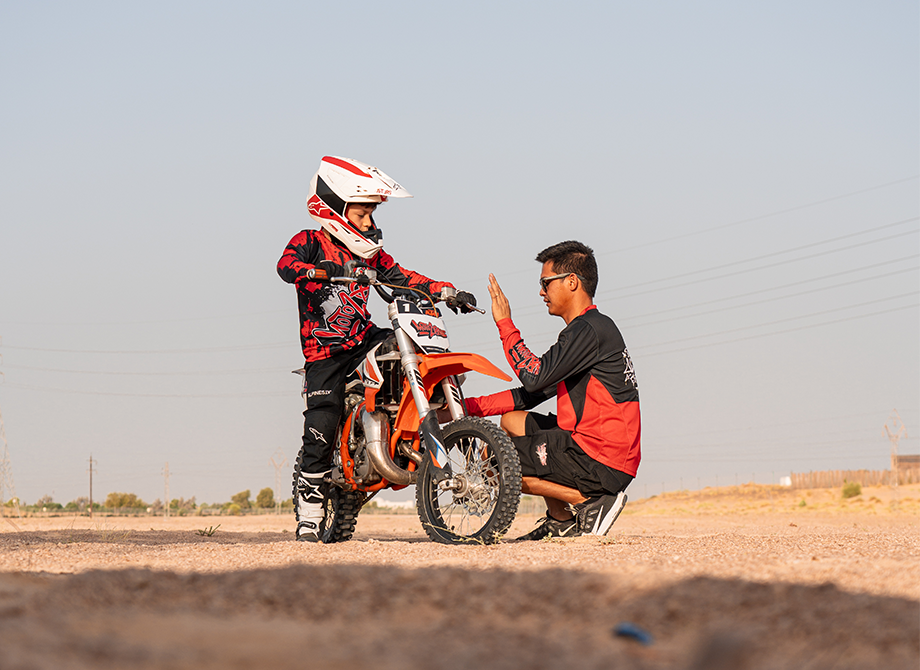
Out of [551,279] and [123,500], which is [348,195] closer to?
[551,279]

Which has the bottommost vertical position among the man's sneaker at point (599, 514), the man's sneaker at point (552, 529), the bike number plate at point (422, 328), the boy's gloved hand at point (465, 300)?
the man's sneaker at point (552, 529)

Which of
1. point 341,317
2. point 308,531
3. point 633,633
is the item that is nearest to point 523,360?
point 341,317

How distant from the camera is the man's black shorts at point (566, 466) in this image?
19.1 feet

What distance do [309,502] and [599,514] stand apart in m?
2.15

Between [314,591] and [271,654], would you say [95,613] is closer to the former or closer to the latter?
[314,591]

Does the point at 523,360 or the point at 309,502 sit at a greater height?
the point at 523,360

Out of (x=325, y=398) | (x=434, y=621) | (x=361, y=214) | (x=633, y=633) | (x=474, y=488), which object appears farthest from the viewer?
(x=361, y=214)

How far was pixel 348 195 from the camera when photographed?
6.64 metres

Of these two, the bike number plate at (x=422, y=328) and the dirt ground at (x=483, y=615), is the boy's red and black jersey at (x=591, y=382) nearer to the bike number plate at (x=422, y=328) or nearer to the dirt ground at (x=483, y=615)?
the bike number plate at (x=422, y=328)

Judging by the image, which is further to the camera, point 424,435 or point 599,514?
point 599,514

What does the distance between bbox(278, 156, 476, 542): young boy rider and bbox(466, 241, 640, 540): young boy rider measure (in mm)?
741

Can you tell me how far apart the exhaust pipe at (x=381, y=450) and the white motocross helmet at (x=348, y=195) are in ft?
4.48

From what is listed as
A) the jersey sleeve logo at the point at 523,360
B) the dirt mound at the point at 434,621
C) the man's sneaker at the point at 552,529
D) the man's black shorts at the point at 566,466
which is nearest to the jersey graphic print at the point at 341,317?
the jersey sleeve logo at the point at 523,360

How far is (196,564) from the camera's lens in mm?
4285
